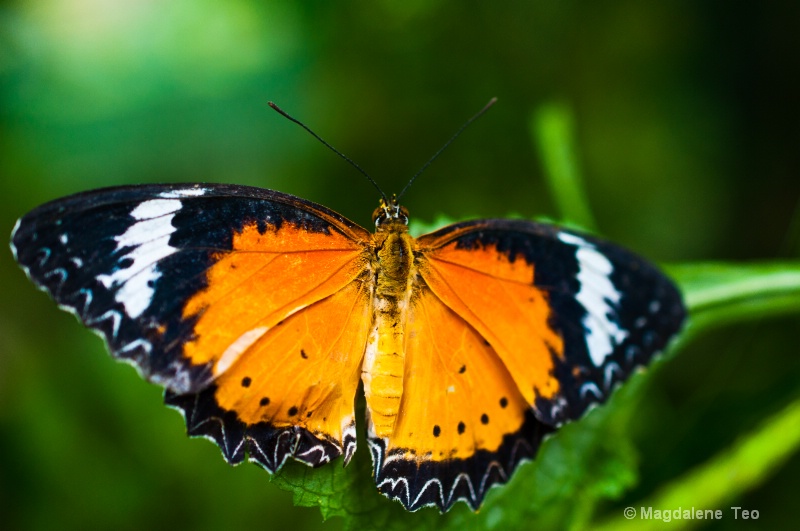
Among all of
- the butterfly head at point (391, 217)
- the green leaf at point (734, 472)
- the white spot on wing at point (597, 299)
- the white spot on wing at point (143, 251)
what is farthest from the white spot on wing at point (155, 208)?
the green leaf at point (734, 472)

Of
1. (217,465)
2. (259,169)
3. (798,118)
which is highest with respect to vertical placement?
(798,118)

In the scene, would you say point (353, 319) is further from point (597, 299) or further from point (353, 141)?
point (353, 141)

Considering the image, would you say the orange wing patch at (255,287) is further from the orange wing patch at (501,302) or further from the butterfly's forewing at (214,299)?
the orange wing patch at (501,302)

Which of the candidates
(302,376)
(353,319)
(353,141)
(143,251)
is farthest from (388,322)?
(353,141)

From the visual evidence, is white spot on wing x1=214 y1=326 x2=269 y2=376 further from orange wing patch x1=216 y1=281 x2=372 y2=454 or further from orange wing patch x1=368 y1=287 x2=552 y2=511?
orange wing patch x1=368 y1=287 x2=552 y2=511

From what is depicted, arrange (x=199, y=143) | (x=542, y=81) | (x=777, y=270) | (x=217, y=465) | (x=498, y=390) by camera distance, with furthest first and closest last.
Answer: (x=542, y=81) → (x=199, y=143) → (x=217, y=465) → (x=777, y=270) → (x=498, y=390)

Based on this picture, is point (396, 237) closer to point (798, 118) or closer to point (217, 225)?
point (217, 225)

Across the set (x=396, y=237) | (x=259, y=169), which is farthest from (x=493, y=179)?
(x=396, y=237)
